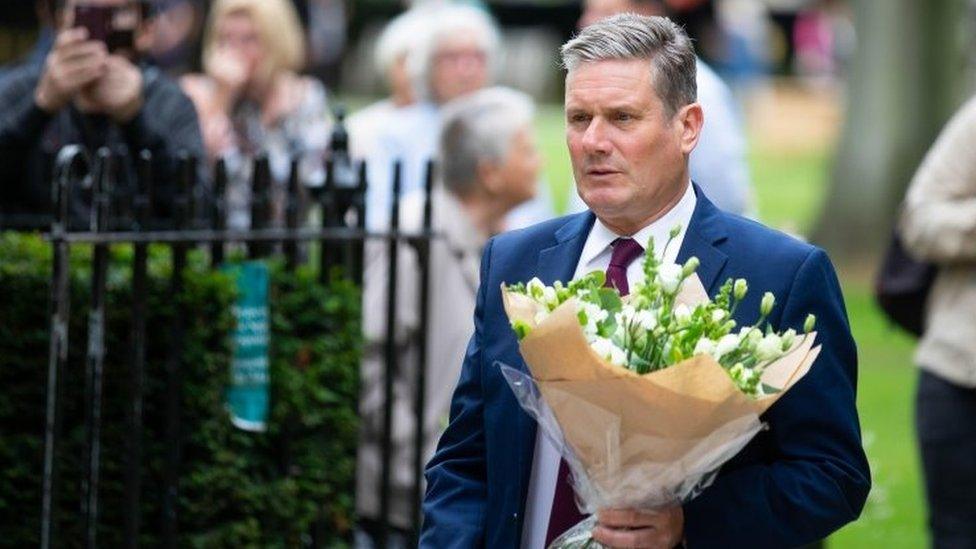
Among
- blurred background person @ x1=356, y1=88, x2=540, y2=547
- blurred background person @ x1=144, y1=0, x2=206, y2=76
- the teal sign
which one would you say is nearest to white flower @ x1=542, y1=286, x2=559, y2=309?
→ the teal sign

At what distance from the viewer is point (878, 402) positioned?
1382 centimetres

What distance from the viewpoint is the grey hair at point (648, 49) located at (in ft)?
13.5

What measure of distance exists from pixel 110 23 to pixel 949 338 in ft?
9.43

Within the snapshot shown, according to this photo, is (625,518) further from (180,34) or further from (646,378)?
(180,34)

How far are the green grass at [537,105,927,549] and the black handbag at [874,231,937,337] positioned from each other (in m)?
0.32

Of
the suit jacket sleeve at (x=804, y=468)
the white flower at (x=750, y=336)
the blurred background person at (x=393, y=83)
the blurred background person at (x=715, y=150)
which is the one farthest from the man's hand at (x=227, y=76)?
the white flower at (x=750, y=336)

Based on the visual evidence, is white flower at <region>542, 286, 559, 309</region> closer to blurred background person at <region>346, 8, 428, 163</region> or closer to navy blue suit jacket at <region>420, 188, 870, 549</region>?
navy blue suit jacket at <region>420, 188, 870, 549</region>

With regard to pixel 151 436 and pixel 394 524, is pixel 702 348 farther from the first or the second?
pixel 394 524

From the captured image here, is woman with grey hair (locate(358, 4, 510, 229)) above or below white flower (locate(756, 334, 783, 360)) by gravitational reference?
below

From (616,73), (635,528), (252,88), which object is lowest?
(252,88)

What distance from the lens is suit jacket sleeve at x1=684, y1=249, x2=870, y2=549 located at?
13.1 ft

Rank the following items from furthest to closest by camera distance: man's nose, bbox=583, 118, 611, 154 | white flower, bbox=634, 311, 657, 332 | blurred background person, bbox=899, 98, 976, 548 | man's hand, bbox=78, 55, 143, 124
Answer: man's hand, bbox=78, 55, 143, 124, blurred background person, bbox=899, 98, 976, 548, man's nose, bbox=583, 118, 611, 154, white flower, bbox=634, 311, 657, 332

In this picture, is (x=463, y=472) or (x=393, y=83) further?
(x=393, y=83)

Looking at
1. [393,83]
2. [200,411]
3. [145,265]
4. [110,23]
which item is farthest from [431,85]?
[145,265]
